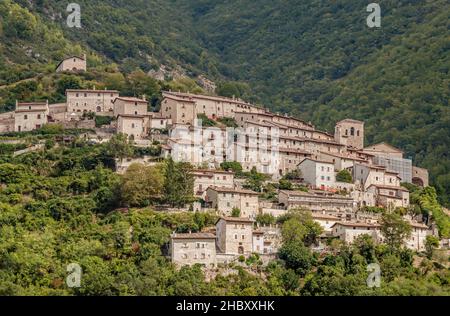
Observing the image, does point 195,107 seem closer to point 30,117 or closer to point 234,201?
point 30,117

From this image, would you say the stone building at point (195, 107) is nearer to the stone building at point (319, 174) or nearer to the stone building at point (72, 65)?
the stone building at point (319, 174)

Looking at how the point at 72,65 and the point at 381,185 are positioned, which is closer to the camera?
the point at 381,185

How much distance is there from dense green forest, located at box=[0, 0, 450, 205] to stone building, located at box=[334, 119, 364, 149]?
7.90m

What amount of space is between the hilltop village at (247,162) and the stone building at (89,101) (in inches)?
3.1

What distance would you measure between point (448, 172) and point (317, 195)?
29467 millimetres

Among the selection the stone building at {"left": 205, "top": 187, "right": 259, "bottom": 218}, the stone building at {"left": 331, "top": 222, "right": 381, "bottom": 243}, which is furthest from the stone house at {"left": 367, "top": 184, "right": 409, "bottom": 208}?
the stone building at {"left": 205, "top": 187, "right": 259, "bottom": 218}

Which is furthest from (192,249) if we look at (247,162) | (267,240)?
(247,162)

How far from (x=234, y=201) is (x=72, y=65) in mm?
35514

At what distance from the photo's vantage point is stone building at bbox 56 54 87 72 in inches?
4466

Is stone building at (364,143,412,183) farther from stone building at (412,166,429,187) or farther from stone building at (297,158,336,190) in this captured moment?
stone building at (297,158,336,190)

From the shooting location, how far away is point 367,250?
7888 centimetres

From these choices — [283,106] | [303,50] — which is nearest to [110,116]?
[283,106]

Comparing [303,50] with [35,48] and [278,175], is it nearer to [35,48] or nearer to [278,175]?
[35,48]

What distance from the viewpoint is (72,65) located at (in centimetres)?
11369
